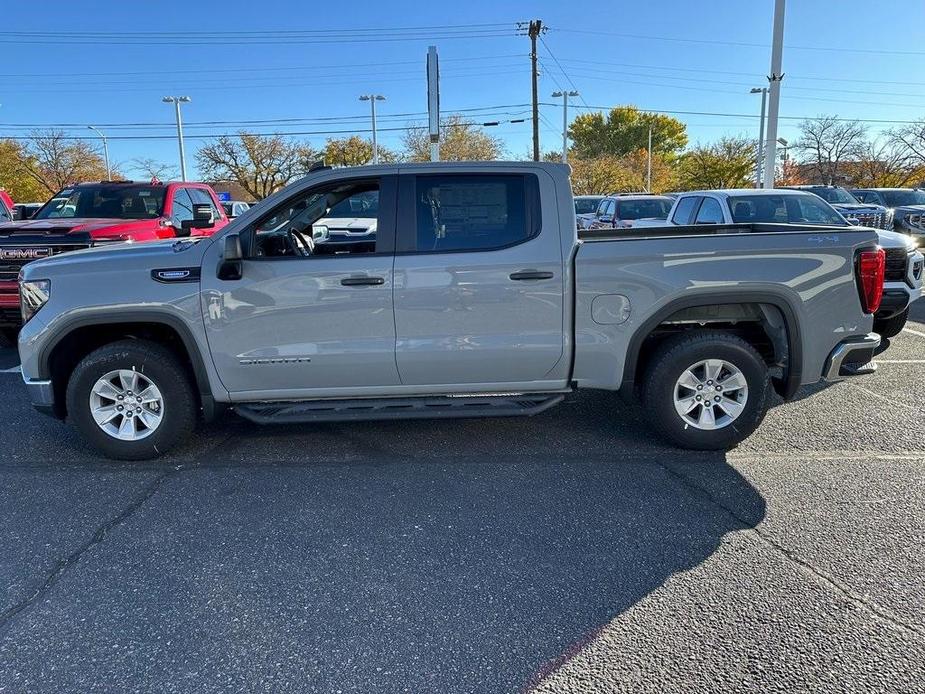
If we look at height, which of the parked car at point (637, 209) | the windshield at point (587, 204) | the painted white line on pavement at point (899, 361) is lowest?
the painted white line on pavement at point (899, 361)

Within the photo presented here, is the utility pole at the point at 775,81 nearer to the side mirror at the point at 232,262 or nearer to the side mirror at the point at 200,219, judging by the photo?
the side mirror at the point at 200,219

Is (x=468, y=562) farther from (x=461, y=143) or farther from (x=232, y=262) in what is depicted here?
(x=461, y=143)

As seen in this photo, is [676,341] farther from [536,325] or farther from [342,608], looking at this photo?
[342,608]

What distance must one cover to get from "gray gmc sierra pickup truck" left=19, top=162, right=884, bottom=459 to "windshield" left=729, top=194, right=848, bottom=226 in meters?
4.82

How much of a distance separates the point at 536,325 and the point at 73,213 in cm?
796

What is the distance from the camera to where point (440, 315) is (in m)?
4.27

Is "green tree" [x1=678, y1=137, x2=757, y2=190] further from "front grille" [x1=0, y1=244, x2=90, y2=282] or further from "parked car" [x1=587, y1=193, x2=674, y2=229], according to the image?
"front grille" [x1=0, y1=244, x2=90, y2=282]

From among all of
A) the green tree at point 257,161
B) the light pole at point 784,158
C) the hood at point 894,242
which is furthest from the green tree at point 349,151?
the hood at point 894,242

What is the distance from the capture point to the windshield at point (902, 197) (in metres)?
22.0

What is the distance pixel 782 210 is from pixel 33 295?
862cm

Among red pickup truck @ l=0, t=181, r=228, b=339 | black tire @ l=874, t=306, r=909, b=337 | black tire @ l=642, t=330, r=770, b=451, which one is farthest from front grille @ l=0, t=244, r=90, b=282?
black tire @ l=874, t=306, r=909, b=337

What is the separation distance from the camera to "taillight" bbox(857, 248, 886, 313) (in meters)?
4.32

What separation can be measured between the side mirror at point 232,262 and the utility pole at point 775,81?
17.0 meters

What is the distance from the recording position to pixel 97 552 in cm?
336
